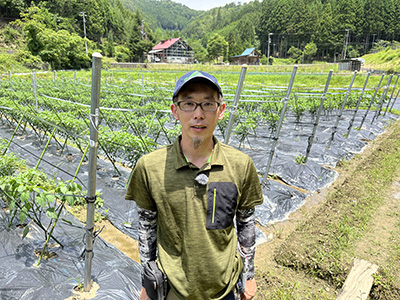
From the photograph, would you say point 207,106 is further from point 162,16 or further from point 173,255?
point 162,16

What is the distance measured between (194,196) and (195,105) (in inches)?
17.6

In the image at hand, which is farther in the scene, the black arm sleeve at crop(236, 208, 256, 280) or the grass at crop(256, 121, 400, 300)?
the grass at crop(256, 121, 400, 300)

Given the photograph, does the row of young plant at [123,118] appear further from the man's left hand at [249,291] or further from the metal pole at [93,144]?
the man's left hand at [249,291]

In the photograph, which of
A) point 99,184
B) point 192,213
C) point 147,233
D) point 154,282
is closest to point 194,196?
point 192,213

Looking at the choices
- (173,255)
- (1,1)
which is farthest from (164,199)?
(1,1)

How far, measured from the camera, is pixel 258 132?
929 centimetres

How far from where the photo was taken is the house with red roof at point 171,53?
66500 mm

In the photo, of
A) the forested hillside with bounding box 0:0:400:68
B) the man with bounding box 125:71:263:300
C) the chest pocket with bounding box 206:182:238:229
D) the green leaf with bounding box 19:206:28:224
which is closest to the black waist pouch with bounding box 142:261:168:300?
the man with bounding box 125:71:263:300

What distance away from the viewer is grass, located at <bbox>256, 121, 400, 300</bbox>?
2.82 m

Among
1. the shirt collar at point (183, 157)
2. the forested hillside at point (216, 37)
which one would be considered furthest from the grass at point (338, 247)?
the forested hillside at point (216, 37)

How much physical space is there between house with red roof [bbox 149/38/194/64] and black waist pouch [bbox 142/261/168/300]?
69496 millimetres

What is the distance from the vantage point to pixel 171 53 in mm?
67312

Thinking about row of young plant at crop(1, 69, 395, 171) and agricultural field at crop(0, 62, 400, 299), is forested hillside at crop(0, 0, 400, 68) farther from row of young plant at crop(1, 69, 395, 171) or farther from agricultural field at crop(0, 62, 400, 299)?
agricultural field at crop(0, 62, 400, 299)

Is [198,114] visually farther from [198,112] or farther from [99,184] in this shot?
[99,184]
